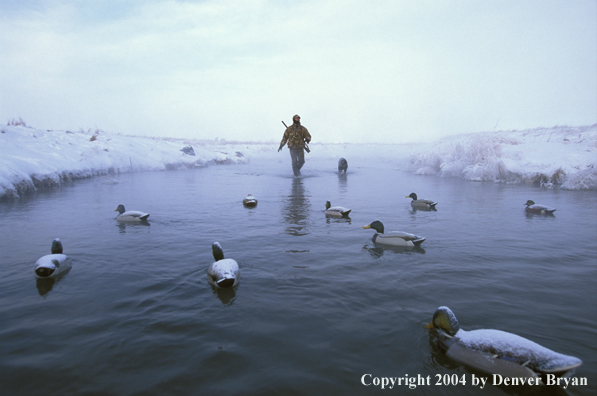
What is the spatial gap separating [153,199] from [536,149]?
18899mm

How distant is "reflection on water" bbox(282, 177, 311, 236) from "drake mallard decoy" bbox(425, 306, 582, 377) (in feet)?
15.3

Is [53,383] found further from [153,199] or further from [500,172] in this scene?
[500,172]

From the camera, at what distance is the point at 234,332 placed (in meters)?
3.70

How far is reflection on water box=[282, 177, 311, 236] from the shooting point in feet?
26.7

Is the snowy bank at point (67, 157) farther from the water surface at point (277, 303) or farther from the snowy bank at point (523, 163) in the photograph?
the snowy bank at point (523, 163)

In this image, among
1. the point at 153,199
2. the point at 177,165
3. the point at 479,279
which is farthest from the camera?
the point at 177,165

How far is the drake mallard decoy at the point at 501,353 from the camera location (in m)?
2.72

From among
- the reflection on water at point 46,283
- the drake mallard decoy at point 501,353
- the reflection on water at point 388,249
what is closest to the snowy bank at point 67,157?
the reflection on water at point 46,283

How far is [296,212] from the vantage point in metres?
10.3

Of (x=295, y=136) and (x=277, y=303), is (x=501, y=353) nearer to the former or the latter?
(x=277, y=303)

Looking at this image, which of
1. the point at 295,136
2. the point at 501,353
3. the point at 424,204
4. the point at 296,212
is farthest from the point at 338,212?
the point at 295,136

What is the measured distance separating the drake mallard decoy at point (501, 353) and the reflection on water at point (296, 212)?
468cm

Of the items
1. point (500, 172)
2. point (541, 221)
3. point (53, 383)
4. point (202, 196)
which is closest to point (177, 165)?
point (202, 196)

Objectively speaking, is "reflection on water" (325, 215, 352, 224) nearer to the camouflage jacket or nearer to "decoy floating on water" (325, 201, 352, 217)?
"decoy floating on water" (325, 201, 352, 217)
